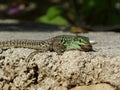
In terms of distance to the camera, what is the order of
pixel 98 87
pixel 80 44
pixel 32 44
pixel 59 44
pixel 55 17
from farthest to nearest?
pixel 55 17 < pixel 32 44 < pixel 59 44 < pixel 80 44 < pixel 98 87

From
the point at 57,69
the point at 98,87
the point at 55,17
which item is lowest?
the point at 98,87

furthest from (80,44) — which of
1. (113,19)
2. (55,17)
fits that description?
(55,17)

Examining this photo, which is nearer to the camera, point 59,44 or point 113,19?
point 59,44

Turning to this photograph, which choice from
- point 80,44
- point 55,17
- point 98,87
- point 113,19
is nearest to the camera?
point 98,87

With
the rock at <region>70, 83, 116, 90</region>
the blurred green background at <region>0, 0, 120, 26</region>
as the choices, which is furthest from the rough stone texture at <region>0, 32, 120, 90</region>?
the blurred green background at <region>0, 0, 120, 26</region>

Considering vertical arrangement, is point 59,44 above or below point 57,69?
above

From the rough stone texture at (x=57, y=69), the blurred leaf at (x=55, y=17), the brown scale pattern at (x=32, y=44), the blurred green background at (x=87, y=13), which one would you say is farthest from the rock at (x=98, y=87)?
the blurred leaf at (x=55, y=17)

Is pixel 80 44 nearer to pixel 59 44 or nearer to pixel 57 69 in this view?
pixel 59 44

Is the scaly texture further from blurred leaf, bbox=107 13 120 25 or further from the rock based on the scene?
blurred leaf, bbox=107 13 120 25
